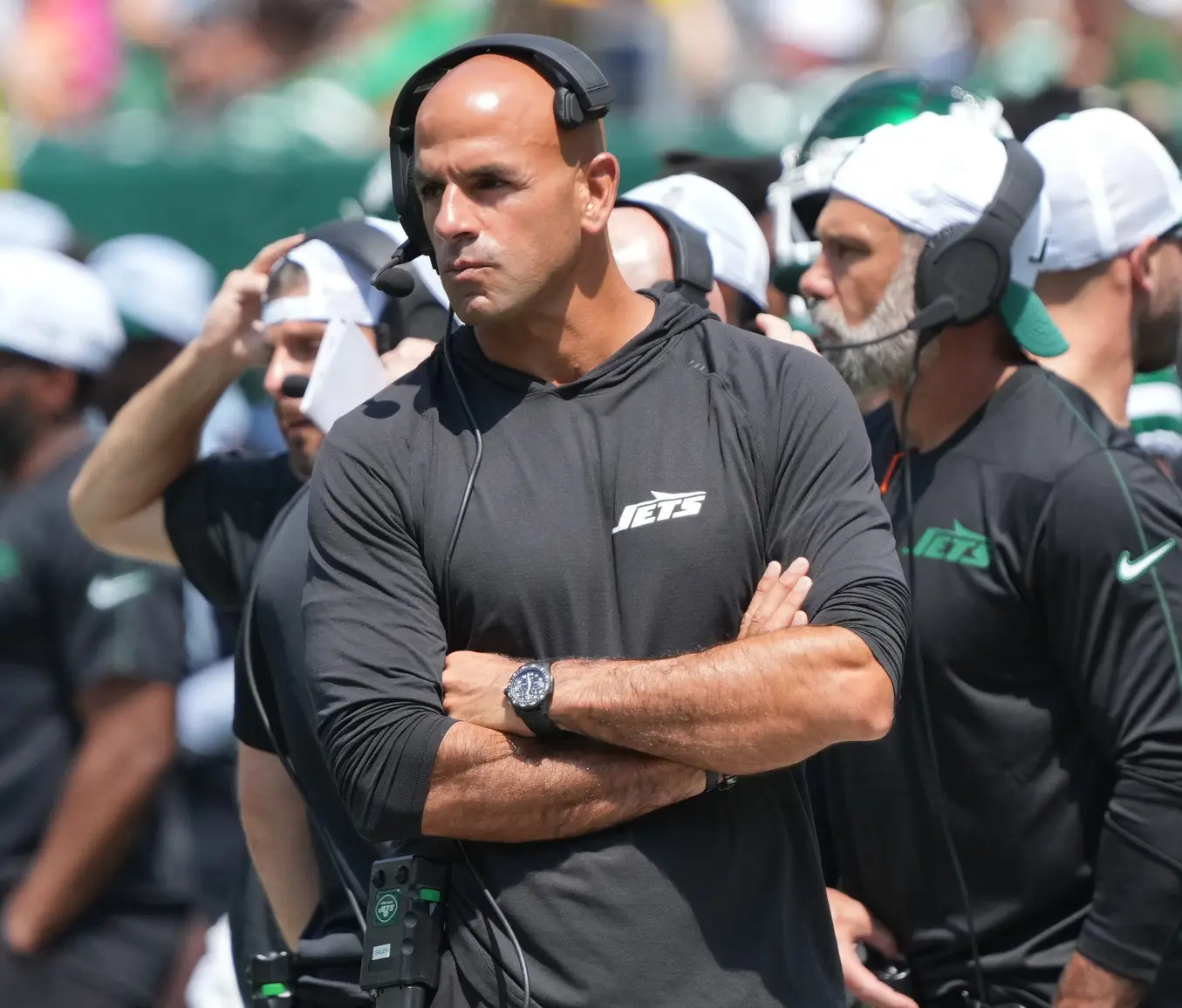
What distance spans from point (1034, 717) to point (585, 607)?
39.1 inches

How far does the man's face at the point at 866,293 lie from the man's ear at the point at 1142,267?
53 cm

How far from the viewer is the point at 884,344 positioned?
143 inches

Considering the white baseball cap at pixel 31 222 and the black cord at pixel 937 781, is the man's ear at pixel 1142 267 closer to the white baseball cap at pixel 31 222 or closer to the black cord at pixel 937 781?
the black cord at pixel 937 781

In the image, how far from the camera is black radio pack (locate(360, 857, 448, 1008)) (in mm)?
2764

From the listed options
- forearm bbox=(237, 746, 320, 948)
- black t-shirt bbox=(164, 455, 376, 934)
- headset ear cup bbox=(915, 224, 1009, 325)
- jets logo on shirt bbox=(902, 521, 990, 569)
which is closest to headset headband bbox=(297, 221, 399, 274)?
black t-shirt bbox=(164, 455, 376, 934)

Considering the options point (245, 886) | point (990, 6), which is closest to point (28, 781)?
point (245, 886)

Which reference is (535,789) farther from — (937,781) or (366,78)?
(366,78)

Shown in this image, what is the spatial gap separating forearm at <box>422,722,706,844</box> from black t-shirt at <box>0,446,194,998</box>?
2341mm

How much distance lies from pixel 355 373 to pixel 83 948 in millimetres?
1959

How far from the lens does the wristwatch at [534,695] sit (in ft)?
8.95

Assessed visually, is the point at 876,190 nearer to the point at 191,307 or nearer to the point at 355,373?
the point at 355,373

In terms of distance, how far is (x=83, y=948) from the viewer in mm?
4934

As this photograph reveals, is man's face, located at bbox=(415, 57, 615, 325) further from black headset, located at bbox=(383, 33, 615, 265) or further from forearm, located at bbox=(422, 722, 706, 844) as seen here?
forearm, located at bbox=(422, 722, 706, 844)

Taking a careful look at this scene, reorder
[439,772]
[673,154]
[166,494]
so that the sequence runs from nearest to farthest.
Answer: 1. [439,772]
2. [166,494]
3. [673,154]
